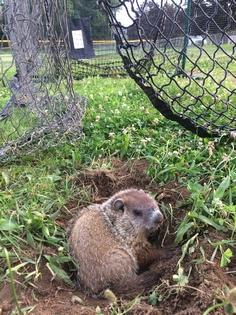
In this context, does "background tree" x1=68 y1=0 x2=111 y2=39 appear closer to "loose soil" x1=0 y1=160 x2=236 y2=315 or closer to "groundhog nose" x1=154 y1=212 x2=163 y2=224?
"groundhog nose" x1=154 y1=212 x2=163 y2=224

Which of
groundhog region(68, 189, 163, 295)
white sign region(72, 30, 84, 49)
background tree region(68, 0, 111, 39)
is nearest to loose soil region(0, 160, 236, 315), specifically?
groundhog region(68, 189, 163, 295)

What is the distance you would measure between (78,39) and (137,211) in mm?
7551

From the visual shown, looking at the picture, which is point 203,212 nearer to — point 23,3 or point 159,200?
point 159,200

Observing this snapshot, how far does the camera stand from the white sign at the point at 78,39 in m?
9.44

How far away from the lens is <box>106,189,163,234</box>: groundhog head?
251cm

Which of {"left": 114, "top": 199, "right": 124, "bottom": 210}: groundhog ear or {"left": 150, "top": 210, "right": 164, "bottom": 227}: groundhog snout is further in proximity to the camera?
{"left": 114, "top": 199, "right": 124, "bottom": 210}: groundhog ear

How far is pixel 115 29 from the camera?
119 inches

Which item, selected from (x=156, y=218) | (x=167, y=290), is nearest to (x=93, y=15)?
(x=156, y=218)

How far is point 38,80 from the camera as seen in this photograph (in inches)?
151

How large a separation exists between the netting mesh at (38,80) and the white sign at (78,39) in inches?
223

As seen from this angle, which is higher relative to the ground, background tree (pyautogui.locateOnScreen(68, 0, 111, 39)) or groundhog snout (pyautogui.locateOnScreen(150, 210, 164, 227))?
background tree (pyautogui.locateOnScreen(68, 0, 111, 39))

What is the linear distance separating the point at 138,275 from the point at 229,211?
0.59m

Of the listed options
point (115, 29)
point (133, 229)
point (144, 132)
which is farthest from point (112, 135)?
point (133, 229)

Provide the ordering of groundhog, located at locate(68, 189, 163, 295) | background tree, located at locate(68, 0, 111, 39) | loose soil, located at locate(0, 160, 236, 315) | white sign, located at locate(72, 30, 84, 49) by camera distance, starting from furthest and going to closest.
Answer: background tree, located at locate(68, 0, 111, 39), white sign, located at locate(72, 30, 84, 49), groundhog, located at locate(68, 189, 163, 295), loose soil, located at locate(0, 160, 236, 315)
